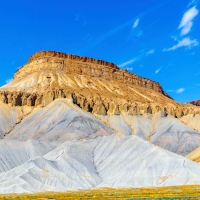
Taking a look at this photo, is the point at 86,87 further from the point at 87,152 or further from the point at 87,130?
the point at 87,152

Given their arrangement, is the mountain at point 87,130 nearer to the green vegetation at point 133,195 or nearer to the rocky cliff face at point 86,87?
the rocky cliff face at point 86,87

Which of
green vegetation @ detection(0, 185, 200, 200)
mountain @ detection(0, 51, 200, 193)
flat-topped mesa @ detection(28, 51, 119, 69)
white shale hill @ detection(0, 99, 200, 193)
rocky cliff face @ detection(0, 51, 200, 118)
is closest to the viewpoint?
green vegetation @ detection(0, 185, 200, 200)

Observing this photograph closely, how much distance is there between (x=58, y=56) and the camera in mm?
165375

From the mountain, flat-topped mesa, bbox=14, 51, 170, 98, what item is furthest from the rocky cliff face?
the mountain

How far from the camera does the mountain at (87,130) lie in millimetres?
59812

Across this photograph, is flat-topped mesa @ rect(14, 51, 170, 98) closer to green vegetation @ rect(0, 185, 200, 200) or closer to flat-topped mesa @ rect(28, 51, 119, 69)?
flat-topped mesa @ rect(28, 51, 119, 69)

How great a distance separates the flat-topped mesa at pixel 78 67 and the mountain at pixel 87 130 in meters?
0.46

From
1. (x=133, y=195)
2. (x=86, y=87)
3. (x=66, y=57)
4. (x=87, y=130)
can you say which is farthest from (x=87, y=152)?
(x=66, y=57)

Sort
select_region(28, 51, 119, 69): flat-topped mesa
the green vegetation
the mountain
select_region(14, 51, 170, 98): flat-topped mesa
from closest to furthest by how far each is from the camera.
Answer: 1. the green vegetation
2. the mountain
3. select_region(14, 51, 170, 98): flat-topped mesa
4. select_region(28, 51, 119, 69): flat-topped mesa

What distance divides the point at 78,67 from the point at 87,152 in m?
89.7

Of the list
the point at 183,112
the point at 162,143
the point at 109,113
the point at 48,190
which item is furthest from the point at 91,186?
the point at 183,112

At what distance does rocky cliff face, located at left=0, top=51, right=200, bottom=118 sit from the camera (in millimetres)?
122931

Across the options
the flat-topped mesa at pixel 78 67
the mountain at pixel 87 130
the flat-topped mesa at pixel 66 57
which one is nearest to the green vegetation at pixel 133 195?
the mountain at pixel 87 130

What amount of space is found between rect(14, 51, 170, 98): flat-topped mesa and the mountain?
46 centimetres
